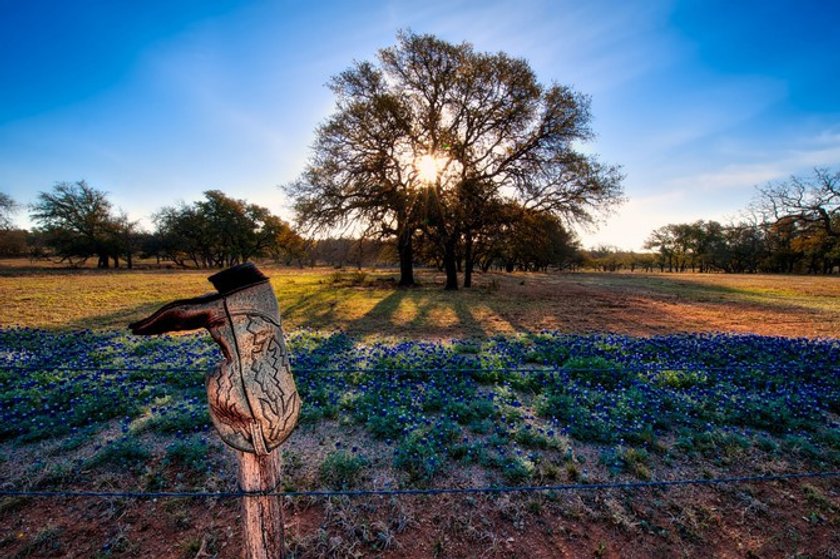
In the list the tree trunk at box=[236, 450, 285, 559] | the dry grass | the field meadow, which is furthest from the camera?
the dry grass

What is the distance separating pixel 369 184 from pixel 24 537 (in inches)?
837

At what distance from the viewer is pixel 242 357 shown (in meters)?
1.93

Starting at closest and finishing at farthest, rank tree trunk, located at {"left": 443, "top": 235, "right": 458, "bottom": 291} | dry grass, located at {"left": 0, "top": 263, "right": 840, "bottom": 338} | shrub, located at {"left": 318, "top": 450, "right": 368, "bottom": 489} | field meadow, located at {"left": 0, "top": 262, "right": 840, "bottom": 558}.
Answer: field meadow, located at {"left": 0, "top": 262, "right": 840, "bottom": 558}, shrub, located at {"left": 318, "top": 450, "right": 368, "bottom": 489}, dry grass, located at {"left": 0, "top": 263, "right": 840, "bottom": 338}, tree trunk, located at {"left": 443, "top": 235, "right": 458, "bottom": 291}

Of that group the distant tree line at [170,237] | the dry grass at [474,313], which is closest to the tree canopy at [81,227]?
the distant tree line at [170,237]

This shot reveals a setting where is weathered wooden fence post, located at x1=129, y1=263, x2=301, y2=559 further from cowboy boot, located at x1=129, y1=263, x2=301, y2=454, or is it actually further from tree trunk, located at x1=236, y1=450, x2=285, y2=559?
tree trunk, located at x1=236, y1=450, x2=285, y2=559

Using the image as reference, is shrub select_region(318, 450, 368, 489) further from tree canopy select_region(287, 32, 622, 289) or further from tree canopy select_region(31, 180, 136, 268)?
tree canopy select_region(31, 180, 136, 268)

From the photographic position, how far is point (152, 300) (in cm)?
1942

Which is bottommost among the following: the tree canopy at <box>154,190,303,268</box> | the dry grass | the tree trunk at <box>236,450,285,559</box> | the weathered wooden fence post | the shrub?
the shrub

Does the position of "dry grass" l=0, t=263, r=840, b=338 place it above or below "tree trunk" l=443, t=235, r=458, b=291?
below

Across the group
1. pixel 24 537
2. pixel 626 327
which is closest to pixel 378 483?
pixel 24 537

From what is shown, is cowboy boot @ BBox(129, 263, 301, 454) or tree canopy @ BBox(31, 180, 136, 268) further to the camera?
tree canopy @ BBox(31, 180, 136, 268)

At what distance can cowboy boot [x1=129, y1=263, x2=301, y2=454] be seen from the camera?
1852mm

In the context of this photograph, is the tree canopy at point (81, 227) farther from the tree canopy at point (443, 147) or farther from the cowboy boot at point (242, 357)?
the cowboy boot at point (242, 357)

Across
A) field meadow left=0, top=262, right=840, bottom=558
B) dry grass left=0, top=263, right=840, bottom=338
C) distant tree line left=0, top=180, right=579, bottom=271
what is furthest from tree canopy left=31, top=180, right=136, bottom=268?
field meadow left=0, top=262, right=840, bottom=558
